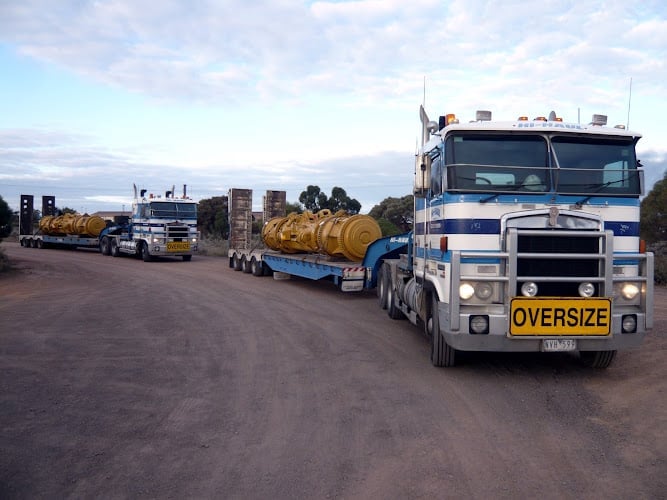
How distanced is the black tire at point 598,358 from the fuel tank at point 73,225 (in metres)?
32.5

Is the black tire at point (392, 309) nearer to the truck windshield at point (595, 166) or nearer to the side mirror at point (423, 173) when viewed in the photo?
the side mirror at point (423, 173)

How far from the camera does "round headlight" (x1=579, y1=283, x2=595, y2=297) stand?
25.2 feet

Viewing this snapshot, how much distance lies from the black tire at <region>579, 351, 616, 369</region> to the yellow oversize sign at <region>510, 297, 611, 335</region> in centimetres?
108

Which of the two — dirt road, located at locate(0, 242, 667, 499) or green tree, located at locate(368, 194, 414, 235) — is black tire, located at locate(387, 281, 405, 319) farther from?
green tree, located at locate(368, 194, 414, 235)

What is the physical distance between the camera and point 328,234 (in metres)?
17.1

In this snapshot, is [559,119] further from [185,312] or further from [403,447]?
[185,312]

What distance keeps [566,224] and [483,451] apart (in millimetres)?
3398

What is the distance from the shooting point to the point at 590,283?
7.68 meters

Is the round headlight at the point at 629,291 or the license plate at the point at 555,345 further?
the round headlight at the point at 629,291

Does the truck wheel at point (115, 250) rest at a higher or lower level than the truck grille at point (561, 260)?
lower

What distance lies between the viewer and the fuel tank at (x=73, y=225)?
36.3 meters

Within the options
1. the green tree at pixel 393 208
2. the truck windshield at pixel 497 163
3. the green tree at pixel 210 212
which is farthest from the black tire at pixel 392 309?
the green tree at pixel 210 212

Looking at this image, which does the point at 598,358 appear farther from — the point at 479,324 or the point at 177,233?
the point at 177,233

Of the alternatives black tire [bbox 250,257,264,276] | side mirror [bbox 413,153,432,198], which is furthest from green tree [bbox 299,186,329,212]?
side mirror [bbox 413,153,432,198]
